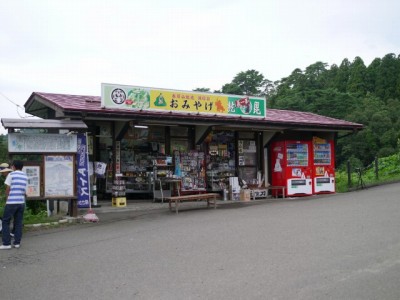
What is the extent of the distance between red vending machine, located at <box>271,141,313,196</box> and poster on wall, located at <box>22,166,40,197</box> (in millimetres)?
9243

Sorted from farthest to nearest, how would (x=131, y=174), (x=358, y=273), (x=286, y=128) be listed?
1. (x=286, y=128)
2. (x=131, y=174)
3. (x=358, y=273)

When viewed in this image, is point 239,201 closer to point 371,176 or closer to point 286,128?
point 286,128

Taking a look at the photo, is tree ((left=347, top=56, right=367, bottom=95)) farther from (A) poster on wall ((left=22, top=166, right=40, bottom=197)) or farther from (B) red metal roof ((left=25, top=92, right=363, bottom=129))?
(A) poster on wall ((left=22, top=166, right=40, bottom=197))

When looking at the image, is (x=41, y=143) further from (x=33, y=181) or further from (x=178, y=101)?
(x=178, y=101)

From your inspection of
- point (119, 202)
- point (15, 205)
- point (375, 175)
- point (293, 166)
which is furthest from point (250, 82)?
point (15, 205)

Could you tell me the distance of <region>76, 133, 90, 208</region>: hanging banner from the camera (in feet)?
37.2

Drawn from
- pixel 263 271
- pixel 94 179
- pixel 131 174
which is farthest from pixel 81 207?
pixel 263 271

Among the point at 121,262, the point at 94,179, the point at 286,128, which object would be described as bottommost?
the point at 121,262

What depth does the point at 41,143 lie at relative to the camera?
34.0 ft

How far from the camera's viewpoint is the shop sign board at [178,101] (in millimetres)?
12367

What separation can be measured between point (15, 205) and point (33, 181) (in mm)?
2335

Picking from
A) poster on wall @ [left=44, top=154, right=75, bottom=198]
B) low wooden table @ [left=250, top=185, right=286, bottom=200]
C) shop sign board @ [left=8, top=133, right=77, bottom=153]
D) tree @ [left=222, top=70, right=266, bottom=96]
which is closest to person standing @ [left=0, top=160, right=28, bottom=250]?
shop sign board @ [left=8, top=133, right=77, bottom=153]

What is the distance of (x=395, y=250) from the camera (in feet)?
21.5

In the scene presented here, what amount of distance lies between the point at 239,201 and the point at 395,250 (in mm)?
8775
